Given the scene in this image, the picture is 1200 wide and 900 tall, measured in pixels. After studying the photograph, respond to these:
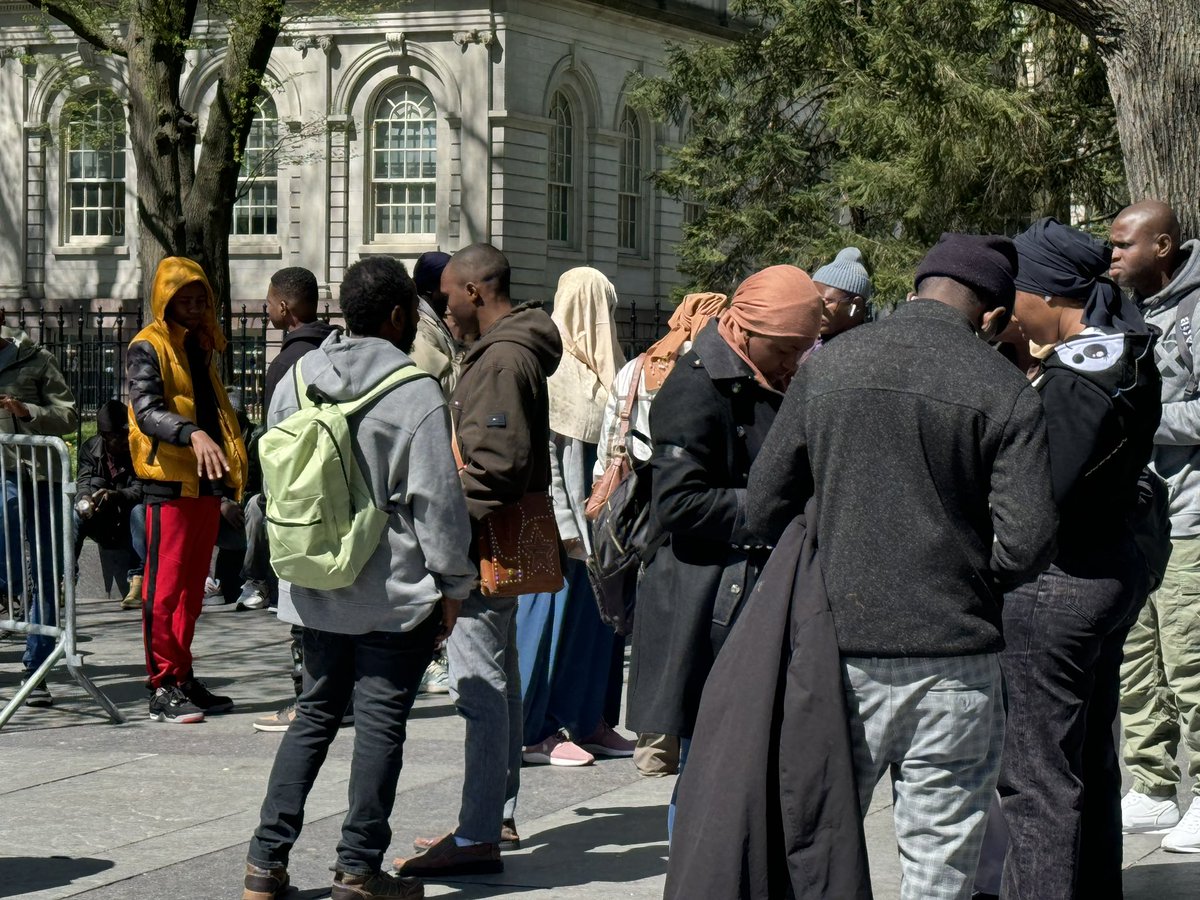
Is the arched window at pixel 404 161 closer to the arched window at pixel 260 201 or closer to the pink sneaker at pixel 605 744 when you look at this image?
the arched window at pixel 260 201

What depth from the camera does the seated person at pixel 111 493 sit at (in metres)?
11.4

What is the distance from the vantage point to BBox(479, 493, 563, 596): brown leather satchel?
18.2 feet

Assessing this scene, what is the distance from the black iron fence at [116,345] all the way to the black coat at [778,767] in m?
5.78

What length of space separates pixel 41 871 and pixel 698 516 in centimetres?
249

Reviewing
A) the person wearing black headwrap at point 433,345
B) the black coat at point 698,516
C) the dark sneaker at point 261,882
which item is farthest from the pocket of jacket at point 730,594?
the person wearing black headwrap at point 433,345

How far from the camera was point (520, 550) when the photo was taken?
5609mm

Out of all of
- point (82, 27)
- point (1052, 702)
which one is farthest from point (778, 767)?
point (82, 27)

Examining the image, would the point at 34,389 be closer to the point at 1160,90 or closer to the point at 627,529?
the point at 627,529

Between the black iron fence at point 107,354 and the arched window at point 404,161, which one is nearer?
the black iron fence at point 107,354

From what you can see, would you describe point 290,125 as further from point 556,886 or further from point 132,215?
point 556,886

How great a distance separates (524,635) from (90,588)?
616 centimetres

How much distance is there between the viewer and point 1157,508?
15.9 feet

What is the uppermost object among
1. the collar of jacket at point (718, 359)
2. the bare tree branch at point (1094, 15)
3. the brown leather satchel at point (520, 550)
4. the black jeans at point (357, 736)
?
the bare tree branch at point (1094, 15)

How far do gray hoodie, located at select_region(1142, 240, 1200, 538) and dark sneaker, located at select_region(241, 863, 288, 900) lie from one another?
306cm
